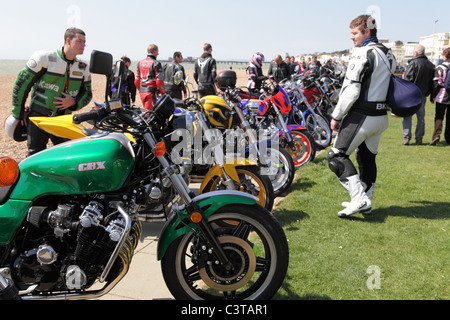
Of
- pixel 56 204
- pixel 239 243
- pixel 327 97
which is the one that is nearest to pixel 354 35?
pixel 239 243

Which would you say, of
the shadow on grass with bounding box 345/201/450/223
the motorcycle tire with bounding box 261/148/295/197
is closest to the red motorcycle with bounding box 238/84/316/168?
the motorcycle tire with bounding box 261/148/295/197

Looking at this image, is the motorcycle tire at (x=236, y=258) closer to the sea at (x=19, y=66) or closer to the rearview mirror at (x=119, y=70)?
the rearview mirror at (x=119, y=70)

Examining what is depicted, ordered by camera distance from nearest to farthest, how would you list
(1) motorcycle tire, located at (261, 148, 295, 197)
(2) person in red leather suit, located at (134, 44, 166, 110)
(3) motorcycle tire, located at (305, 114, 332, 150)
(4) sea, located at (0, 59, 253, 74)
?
(1) motorcycle tire, located at (261, 148, 295, 197) → (3) motorcycle tire, located at (305, 114, 332, 150) → (2) person in red leather suit, located at (134, 44, 166, 110) → (4) sea, located at (0, 59, 253, 74)

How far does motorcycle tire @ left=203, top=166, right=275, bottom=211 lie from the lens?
4.01 metres

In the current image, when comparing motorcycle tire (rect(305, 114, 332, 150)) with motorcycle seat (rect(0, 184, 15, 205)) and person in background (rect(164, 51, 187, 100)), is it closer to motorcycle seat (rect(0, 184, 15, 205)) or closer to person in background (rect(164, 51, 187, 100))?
person in background (rect(164, 51, 187, 100))

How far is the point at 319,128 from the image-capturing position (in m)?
8.07

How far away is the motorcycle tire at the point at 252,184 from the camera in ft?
13.1

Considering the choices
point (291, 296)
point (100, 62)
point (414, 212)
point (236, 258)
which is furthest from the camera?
point (414, 212)

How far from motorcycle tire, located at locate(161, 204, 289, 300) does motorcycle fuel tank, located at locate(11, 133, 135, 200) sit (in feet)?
2.06

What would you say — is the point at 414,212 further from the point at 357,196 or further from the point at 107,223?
the point at 107,223

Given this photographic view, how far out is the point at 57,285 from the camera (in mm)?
2518

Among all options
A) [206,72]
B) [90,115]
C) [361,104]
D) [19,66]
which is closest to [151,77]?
[206,72]

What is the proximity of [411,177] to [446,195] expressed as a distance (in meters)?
0.93

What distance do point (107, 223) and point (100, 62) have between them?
1.00 m
